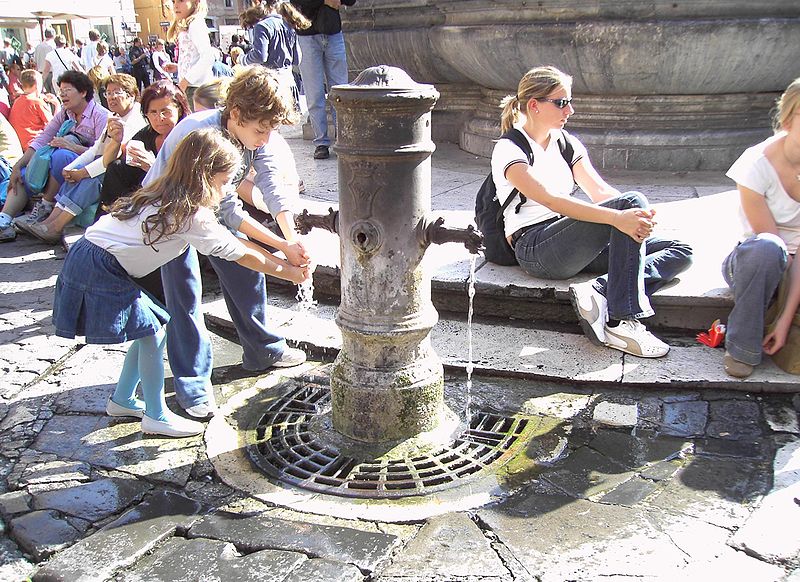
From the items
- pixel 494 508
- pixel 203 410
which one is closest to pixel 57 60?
pixel 203 410

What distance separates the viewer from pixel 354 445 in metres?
3.22

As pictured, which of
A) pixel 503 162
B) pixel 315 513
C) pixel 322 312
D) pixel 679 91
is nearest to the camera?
pixel 315 513

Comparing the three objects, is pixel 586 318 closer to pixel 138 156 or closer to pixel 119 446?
pixel 119 446

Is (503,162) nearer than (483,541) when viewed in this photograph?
No

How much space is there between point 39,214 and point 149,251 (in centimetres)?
399

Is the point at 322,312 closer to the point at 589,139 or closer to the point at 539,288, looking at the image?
the point at 539,288

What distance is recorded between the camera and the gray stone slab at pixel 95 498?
2.85 m

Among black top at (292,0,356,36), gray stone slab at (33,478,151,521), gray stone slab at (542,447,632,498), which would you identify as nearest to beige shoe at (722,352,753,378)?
gray stone slab at (542,447,632,498)

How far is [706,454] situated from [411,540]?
1.23 metres

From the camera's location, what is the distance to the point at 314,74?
24.0ft

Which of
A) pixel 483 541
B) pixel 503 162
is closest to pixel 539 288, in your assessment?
pixel 503 162

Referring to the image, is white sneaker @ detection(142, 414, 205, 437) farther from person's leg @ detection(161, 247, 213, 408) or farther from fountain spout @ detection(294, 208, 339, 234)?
fountain spout @ detection(294, 208, 339, 234)

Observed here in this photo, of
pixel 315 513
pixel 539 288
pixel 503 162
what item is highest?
pixel 503 162

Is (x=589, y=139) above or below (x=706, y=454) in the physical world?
above
